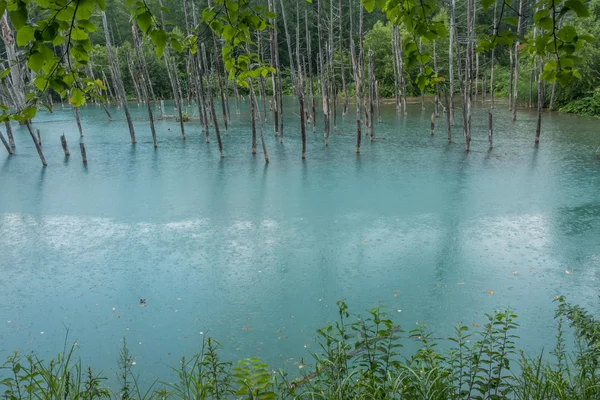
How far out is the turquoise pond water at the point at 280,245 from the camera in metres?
4.28

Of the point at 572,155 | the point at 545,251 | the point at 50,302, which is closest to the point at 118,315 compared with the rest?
the point at 50,302

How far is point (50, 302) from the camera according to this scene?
4.77 meters

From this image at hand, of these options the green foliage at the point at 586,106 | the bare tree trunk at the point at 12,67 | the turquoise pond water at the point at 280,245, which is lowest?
the turquoise pond water at the point at 280,245

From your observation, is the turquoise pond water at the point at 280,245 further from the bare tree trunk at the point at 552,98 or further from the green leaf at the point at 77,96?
the bare tree trunk at the point at 552,98

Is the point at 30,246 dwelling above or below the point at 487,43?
below

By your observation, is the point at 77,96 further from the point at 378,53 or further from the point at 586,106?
the point at 378,53

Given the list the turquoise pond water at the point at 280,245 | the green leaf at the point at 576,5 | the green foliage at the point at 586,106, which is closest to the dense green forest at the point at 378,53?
the green foliage at the point at 586,106

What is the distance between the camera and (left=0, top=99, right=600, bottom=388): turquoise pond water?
428 centimetres

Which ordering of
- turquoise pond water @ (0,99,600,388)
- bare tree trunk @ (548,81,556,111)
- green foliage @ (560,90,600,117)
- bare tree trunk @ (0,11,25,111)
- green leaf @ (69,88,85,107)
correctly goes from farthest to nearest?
bare tree trunk @ (548,81,556,111)
green foliage @ (560,90,600,117)
bare tree trunk @ (0,11,25,111)
turquoise pond water @ (0,99,600,388)
green leaf @ (69,88,85,107)

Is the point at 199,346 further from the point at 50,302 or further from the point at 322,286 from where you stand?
the point at 50,302

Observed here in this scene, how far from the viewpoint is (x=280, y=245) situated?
607cm

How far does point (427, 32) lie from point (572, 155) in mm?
9809

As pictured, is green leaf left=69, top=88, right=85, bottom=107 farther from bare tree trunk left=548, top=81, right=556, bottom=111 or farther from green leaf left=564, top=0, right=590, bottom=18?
bare tree trunk left=548, top=81, right=556, bottom=111

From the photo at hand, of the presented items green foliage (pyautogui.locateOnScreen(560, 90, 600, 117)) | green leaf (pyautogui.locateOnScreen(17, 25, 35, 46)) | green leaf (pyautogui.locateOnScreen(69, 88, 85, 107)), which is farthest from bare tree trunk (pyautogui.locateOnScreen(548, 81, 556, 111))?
green leaf (pyautogui.locateOnScreen(17, 25, 35, 46))
